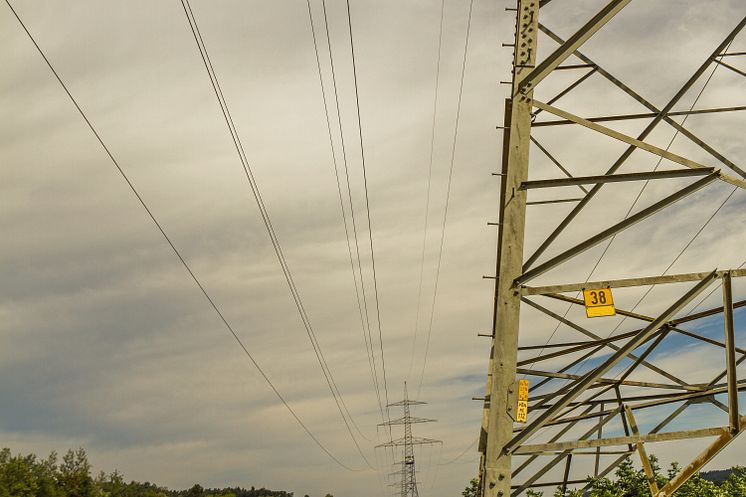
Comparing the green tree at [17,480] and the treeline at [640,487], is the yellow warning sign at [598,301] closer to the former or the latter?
the treeline at [640,487]

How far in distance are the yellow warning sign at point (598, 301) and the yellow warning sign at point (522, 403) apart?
1540mm

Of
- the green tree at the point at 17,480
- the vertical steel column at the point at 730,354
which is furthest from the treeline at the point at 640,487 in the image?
the green tree at the point at 17,480

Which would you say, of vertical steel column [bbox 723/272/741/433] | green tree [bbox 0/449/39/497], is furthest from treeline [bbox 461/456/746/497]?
green tree [bbox 0/449/39/497]

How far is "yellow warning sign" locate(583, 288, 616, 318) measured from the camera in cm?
1228

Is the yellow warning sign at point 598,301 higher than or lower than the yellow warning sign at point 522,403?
higher

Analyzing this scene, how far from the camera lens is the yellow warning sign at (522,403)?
464 inches

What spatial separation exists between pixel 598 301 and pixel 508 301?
1.53 meters

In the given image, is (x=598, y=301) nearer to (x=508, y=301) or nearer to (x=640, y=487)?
(x=508, y=301)

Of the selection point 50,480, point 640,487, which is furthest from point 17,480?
point 640,487

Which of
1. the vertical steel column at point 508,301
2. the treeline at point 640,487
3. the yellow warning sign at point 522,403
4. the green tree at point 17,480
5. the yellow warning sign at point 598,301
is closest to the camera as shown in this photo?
the vertical steel column at point 508,301

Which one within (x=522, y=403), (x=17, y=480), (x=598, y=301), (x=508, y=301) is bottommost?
(x=522, y=403)

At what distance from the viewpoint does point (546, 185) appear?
40.4ft

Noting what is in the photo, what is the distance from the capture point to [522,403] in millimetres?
11891

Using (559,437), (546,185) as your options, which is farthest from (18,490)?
(546,185)
